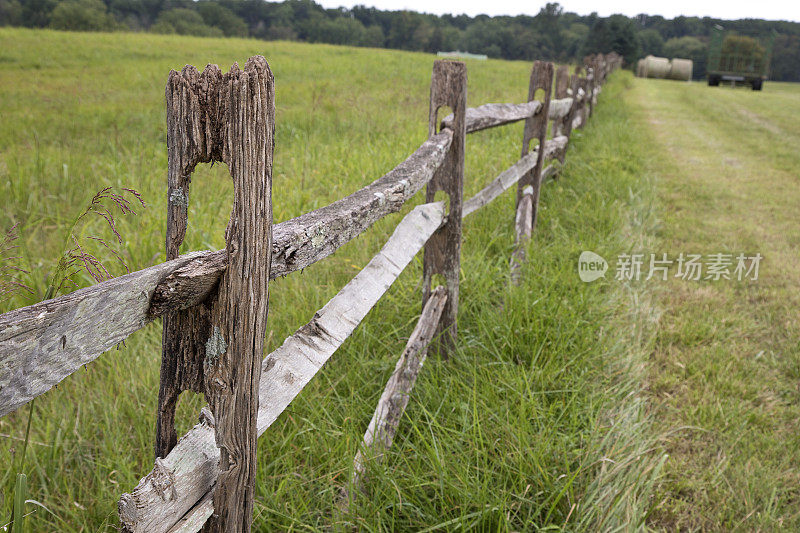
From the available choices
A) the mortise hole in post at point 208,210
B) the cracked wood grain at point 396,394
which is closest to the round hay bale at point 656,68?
the mortise hole in post at point 208,210

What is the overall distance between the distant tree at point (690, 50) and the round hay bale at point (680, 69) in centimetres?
3161

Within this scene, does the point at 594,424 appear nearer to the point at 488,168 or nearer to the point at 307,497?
the point at 307,497

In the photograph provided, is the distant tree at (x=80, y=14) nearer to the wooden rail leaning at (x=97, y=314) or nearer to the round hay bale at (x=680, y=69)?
the wooden rail leaning at (x=97, y=314)

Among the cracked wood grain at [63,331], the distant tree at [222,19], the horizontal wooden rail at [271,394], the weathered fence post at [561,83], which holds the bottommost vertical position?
the horizontal wooden rail at [271,394]

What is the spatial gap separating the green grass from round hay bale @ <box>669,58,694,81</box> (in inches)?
1069

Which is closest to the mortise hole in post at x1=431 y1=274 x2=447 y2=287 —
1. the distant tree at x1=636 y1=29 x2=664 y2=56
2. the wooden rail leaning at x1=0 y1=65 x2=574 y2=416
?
the wooden rail leaning at x1=0 y1=65 x2=574 y2=416

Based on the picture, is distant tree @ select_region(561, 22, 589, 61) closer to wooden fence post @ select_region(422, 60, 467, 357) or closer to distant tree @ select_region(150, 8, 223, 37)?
distant tree @ select_region(150, 8, 223, 37)

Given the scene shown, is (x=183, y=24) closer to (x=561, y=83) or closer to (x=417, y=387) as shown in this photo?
(x=561, y=83)

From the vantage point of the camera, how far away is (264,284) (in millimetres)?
1085

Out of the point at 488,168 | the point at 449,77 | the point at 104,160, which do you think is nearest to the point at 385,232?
the point at 449,77

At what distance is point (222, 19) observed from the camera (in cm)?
1611

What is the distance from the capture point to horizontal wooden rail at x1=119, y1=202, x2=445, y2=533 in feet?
3.19

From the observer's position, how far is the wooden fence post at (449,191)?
2.56m

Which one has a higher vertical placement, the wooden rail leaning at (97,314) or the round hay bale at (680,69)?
the round hay bale at (680,69)
